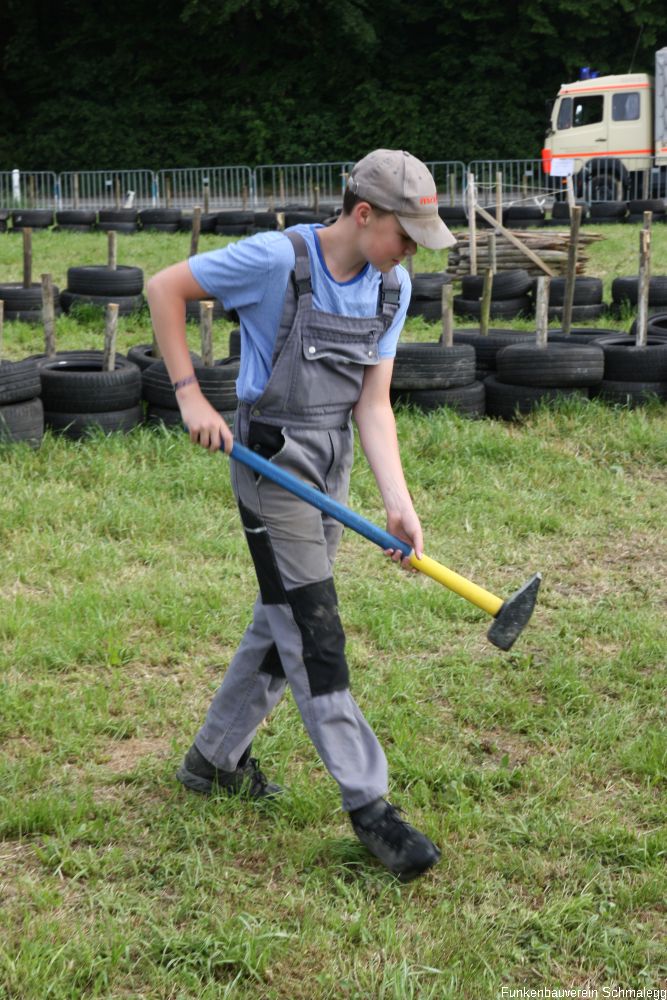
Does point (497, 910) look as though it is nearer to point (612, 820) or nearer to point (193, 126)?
point (612, 820)

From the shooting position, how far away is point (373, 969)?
3068 millimetres

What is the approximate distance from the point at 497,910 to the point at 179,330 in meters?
1.80

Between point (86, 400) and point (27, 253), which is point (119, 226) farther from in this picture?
point (86, 400)

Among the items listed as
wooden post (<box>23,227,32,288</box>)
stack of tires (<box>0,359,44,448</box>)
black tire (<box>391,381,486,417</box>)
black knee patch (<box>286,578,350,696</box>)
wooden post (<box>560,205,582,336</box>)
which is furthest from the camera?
wooden post (<box>23,227,32,288</box>)

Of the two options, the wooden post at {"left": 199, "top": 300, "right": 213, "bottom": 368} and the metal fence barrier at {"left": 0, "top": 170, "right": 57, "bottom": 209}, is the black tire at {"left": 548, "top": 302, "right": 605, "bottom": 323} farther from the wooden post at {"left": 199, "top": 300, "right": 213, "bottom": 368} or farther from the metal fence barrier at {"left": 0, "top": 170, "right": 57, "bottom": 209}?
the metal fence barrier at {"left": 0, "top": 170, "right": 57, "bottom": 209}

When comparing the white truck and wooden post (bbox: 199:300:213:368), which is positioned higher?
the white truck

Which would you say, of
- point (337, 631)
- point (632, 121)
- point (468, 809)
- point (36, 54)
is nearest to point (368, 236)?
point (337, 631)

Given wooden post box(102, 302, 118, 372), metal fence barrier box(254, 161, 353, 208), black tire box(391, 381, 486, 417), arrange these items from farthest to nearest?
metal fence barrier box(254, 161, 353, 208)
black tire box(391, 381, 486, 417)
wooden post box(102, 302, 118, 372)

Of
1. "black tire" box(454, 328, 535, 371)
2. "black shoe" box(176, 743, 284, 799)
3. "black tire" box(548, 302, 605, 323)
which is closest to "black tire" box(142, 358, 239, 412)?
"black tire" box(454, 328, 535, 371)

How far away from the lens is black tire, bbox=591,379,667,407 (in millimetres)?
8766

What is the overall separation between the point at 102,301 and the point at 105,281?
211 millimetres

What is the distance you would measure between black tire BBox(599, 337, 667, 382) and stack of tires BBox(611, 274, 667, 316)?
12.4 feet

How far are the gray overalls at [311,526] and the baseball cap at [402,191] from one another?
0.90 feet

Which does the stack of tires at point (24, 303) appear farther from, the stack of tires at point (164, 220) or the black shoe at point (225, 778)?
the stack of tires at point (164, 220)
